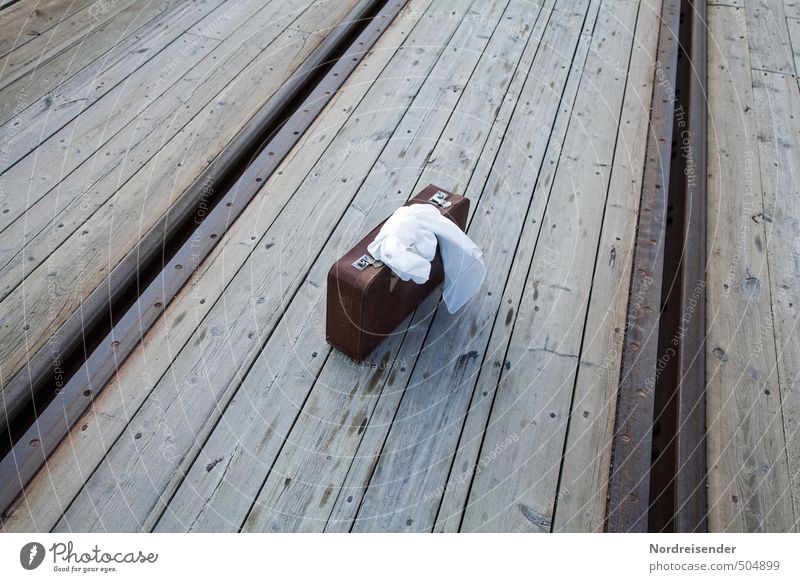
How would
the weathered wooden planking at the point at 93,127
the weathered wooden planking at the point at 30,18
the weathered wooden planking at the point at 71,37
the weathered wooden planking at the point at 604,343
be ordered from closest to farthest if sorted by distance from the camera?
the weathered wooden planking at the point at 604,343, the weathered wooden planking at the point at 93,127, the weathered wooden planking at the point at 71,37, the weathered wooden planking at the point at 30,18

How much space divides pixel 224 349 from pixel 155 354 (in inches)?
7.5

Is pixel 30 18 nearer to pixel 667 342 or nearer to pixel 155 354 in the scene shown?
pixel 155 354

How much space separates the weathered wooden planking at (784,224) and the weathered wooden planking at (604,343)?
19.3 inches

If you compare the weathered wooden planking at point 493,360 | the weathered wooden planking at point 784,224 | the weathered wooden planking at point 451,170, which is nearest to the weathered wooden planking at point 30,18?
the weathered wooden planking at point 451,170

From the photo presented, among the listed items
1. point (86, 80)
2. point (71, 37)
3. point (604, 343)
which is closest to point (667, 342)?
point (604, 343)

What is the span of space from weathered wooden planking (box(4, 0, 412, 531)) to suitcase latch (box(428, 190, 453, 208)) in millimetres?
629

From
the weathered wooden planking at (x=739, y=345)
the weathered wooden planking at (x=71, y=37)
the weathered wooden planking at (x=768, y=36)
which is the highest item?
the weathered wooden planking at (x=71, y=37)

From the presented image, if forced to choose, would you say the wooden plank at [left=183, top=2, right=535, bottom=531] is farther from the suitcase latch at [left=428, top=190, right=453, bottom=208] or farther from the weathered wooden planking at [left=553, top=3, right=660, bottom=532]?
the weathered wooden planking at [left=553, top=3, right=660, bottom=532]

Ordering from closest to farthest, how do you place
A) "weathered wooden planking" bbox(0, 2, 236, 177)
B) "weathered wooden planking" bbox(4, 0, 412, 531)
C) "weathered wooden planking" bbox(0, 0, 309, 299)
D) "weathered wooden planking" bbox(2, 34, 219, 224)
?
"weathered wooden planking" bbox(4, 0, 412, 531) < "weathered wooden planking" bbox(0, 0, 309, 299) < "weathered wooden planking" bbox(2, 34, 219, 224) < "weathered wooden planking" bbox(0, 2, 236, 177)

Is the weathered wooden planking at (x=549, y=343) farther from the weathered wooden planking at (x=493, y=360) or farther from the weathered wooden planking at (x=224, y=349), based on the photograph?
the weathered wooden planking at (x=224, y=349)

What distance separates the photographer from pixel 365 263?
1.81m

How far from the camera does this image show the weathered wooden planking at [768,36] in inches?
138

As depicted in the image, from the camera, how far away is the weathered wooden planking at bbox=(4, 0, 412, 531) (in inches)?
65.1

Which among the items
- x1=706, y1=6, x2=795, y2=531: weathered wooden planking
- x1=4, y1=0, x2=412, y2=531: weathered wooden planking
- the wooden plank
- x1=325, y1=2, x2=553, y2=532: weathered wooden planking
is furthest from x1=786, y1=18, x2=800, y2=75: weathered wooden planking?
x1=4, y1=0, x2=412, y2=531: weathered wooden planking
